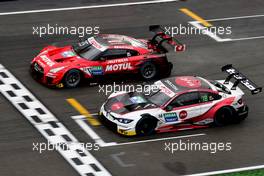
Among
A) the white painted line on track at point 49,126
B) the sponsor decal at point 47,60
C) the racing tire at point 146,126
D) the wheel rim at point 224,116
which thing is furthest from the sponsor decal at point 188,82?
the sponsor decal at point 47,60

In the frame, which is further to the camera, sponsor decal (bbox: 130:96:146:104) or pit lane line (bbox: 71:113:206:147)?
sponsor decal (bbox: 130:96:146:104)

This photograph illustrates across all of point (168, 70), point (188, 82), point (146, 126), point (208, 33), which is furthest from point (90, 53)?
point (208, 33)

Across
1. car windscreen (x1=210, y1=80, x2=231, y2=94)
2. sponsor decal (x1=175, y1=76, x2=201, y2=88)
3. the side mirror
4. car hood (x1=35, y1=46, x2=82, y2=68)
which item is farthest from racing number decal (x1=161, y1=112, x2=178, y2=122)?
car hood (x1=35, y1=46, x2=82, y2=68)

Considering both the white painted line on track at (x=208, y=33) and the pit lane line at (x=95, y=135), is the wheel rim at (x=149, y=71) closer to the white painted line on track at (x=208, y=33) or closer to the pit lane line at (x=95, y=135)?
the pit lane line at (x=95, y=135)

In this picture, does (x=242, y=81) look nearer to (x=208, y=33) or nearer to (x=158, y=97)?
(x=158, y=97)

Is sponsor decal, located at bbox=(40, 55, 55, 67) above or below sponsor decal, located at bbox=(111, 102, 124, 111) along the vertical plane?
above

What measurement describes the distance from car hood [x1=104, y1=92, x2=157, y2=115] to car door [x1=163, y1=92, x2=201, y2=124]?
0.50 meters

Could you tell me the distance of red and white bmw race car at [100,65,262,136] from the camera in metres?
24.6

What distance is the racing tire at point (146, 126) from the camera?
965 inches

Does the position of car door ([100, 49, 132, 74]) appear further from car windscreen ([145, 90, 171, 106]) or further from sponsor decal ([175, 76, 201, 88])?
car windscreen ([145, 90, 171, 106])

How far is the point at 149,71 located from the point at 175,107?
14.6 feet

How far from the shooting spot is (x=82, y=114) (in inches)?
1031

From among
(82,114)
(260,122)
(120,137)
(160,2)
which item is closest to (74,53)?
(82,114)

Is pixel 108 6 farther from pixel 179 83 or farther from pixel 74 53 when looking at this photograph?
pixel 179 83
